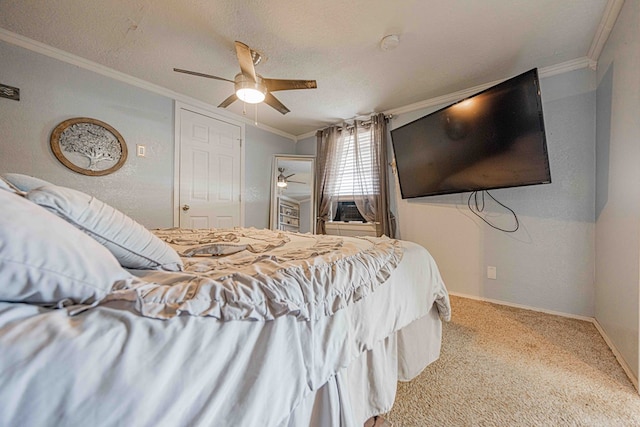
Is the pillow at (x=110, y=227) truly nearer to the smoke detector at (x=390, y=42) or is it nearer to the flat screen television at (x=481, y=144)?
the smoke detector at (x=390, y=42)

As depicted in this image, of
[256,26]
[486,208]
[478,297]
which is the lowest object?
[478,297]

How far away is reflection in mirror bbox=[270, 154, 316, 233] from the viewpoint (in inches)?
157

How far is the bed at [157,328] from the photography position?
15.8 inches

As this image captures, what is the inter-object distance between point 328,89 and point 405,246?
6.93ft

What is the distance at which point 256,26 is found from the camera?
6.16 ft

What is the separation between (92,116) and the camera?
239cm

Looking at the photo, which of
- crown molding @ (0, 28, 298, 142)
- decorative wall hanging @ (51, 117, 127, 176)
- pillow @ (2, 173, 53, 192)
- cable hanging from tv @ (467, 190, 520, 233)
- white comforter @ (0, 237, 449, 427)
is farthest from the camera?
cable hanging from tv @ (467, 190, 520, 233)

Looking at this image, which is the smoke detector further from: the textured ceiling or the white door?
the white door

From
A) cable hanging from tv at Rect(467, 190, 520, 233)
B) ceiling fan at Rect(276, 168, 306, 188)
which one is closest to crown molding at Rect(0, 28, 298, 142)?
ceiling fan at Rect(276, 168, 306, 188)

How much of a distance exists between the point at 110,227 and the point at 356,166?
120 inches

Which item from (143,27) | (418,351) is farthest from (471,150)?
(143,27)

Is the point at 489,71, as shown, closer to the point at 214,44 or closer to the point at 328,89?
the point at 328,89

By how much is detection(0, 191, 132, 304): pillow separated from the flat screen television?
2.57 m

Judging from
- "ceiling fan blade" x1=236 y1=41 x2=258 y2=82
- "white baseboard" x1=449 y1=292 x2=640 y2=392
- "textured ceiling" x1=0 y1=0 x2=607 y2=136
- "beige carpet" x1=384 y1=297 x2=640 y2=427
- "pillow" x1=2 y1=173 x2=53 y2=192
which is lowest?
"beige carpet" x1=384 y1=297 x2=640 y2=427
